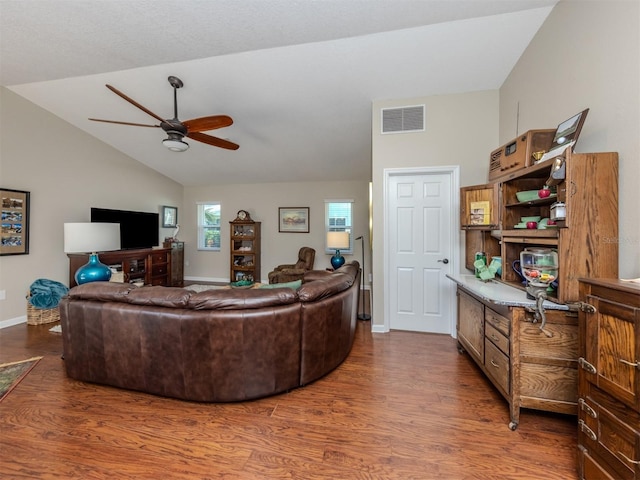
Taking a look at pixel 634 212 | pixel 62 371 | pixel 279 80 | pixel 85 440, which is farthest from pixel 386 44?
pixel 62 371

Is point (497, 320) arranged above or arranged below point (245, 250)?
below

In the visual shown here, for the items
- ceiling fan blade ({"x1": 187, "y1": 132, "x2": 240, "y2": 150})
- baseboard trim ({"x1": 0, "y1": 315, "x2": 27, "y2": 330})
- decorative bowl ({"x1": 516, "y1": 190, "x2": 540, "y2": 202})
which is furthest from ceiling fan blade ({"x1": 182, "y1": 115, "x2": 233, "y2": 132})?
baseboard trim ({"x1": 0, "y1": 315, "x2": 27, "y2": 330})

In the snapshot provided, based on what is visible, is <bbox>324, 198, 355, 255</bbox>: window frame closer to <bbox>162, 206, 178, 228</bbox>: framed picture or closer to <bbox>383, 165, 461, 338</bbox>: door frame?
<bbox>383, 165, 461, 338</bbox>: door frame

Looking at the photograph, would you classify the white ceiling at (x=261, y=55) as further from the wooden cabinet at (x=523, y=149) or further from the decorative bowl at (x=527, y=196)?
the decorative bowl at (x=527, y=196)

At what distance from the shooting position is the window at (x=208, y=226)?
22.5 feet

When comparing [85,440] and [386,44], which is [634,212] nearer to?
[386,44]

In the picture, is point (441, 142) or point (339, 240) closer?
point (441, 142)

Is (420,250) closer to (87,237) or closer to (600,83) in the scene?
(600,83)

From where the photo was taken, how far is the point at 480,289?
2072 millimetres

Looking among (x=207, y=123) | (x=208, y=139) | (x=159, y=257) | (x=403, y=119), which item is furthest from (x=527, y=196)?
(x=159, y=257)

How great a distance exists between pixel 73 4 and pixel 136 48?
21.6 inches

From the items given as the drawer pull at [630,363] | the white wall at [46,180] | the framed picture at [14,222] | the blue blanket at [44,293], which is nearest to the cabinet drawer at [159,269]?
the white wall at [46,180]

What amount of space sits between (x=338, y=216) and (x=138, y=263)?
4184 mm

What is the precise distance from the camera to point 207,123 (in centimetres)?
282
